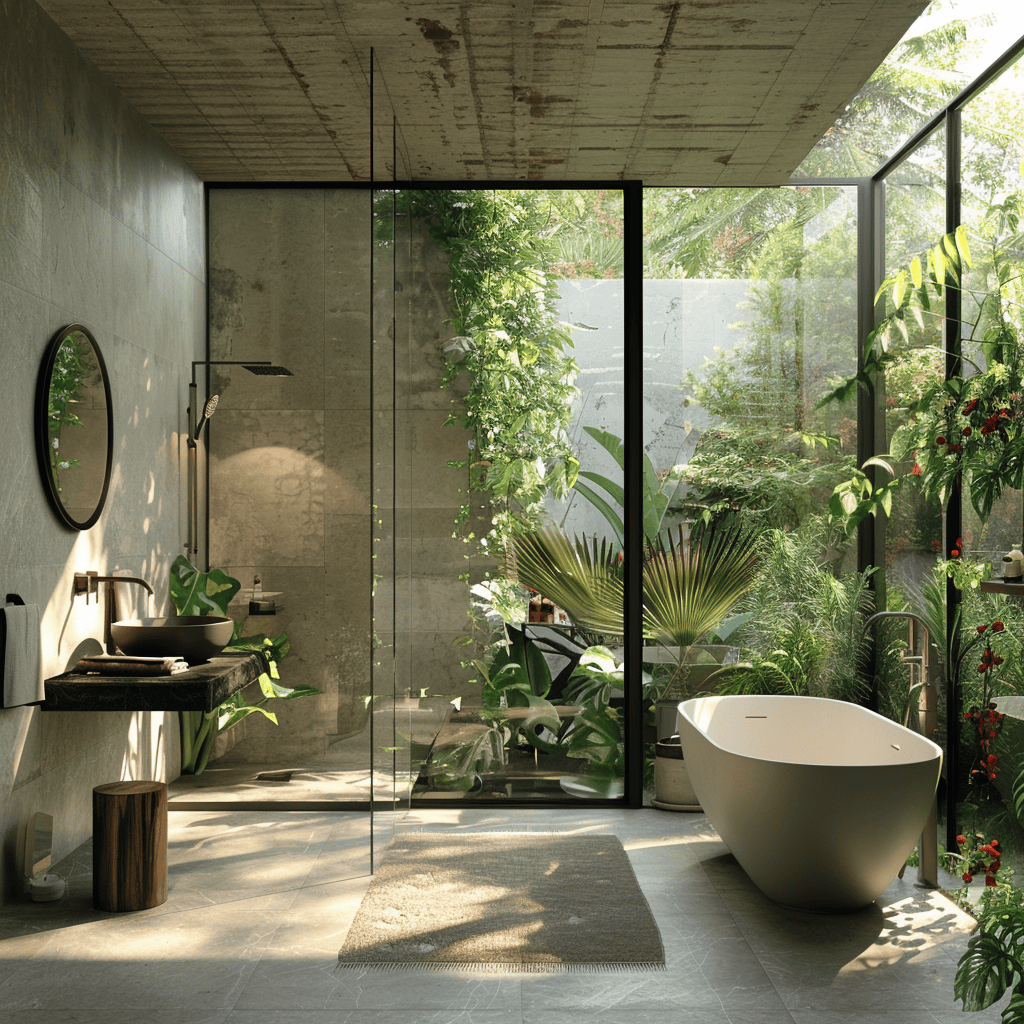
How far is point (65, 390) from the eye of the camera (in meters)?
3.55

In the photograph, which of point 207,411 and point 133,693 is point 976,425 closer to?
point 133,693

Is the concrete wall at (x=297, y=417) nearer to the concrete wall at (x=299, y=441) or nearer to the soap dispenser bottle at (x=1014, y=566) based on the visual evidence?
the concrete wall at (x=299, y=441)

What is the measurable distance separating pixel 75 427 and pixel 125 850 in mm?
1575

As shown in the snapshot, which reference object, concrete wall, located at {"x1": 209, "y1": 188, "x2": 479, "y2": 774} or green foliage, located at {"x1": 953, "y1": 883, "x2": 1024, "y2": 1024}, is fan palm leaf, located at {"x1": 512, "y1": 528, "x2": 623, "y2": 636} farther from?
green foliage, located at {"x1": 953, "y1": 883, "x2": 1024, "y2": 1024}

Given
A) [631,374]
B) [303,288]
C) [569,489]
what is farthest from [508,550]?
[303,288]

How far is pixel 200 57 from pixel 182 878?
3.16m

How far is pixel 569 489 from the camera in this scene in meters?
4.73

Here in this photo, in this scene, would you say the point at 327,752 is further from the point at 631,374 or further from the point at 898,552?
the point at 898,552

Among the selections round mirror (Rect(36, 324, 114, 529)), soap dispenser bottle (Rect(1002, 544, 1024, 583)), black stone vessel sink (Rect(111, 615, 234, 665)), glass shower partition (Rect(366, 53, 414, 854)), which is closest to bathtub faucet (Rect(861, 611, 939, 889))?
soap dispenser bottle (Rect(1002, 544, 1024, 583))

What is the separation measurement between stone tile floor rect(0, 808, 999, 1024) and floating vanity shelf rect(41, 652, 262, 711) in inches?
27.0

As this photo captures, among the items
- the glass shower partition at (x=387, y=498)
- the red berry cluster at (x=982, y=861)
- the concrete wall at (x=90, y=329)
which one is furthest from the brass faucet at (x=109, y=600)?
the red berry cluster at (x=982, y=861)

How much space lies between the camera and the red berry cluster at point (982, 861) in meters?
3.09

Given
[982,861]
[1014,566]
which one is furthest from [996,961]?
[1014,566]

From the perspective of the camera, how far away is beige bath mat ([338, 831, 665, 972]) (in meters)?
2.95
